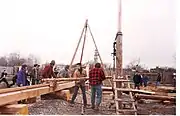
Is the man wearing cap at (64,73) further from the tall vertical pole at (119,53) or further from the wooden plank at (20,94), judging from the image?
the tall vertical pole at (119,53)

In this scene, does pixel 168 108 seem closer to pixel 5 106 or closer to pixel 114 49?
pixel 114 49

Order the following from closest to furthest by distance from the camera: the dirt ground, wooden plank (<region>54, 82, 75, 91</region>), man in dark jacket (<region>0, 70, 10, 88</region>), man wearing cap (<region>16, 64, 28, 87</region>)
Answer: the dirt ground < man in dark jacket (<region>0, 70, 10, 88</region>) < man wearing cap (<region>16, 64, 28, 87</region>) < wooden plank (<region>54, 82, 75, 91</region>)

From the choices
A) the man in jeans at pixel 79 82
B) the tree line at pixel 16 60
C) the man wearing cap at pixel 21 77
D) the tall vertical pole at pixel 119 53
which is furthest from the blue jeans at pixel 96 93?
the man wearing cap at pixel 21 77

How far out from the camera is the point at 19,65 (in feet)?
12.1

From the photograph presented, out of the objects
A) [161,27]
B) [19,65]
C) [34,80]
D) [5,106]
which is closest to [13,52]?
[19,65]

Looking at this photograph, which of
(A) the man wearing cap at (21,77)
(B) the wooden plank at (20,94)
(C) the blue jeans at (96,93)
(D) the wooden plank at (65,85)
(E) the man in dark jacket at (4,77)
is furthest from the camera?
(D) the wooden plank at (65,85)

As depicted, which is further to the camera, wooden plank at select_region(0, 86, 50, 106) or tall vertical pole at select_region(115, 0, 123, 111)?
tall vertical pole at select_region(115, 0, 123, 111)

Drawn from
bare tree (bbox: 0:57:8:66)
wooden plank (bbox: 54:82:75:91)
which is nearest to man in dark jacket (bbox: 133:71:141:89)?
wooden plank (bbox: 54:82:75:91)

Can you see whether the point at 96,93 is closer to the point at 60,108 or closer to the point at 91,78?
the point at 91,78

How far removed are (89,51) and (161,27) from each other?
34.2 inches

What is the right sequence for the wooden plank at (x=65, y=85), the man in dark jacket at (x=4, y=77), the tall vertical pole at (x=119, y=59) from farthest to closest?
the wooden plank at (x=65, y=85)
the man in dark jacket at (x=4, y=77)
the tall vertical pole at (x=119, y=59)

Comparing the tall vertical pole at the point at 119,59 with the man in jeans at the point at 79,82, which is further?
the man in jeans at the point at 79,82

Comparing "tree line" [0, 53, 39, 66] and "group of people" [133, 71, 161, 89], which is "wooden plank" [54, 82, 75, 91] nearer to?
"tree line" [0, 53, 39, 66]

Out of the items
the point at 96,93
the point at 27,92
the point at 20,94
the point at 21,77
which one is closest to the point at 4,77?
the point at 21,77
